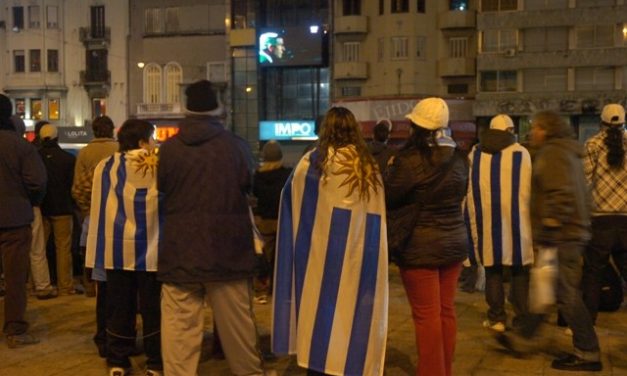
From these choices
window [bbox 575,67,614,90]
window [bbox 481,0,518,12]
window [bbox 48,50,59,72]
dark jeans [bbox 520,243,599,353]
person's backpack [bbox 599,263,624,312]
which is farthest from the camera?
window [bbox 48,50,59,72]

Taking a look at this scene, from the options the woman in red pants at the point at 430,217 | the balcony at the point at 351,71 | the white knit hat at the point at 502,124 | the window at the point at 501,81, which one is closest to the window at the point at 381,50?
the balcony at the point at 351,71

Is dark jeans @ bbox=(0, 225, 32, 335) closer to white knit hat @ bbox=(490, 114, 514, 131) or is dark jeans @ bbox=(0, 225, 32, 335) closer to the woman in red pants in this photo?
the woman in red pants

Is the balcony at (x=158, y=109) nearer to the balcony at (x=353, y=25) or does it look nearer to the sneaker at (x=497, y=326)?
the balcony at (x=353, y=25)

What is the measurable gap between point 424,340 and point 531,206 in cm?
130

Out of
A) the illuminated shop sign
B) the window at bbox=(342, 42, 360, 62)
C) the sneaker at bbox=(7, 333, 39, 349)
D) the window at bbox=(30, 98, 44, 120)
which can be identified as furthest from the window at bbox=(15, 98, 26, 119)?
the sneaker at bbox=(7, 333, 39, 349)

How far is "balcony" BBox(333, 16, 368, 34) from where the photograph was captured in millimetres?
46812

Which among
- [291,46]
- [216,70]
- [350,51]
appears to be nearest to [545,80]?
[350,51]

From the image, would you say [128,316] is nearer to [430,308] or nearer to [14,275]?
[14,275]

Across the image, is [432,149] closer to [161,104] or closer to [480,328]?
[480,328]

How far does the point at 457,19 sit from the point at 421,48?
2598 millimetres

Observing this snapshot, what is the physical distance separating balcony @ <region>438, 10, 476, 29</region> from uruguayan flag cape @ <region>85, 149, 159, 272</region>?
139 feet

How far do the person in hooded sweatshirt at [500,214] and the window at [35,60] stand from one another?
51315mm

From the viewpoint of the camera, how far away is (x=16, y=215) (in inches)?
250

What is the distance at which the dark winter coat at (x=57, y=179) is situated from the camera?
8.55 metres
